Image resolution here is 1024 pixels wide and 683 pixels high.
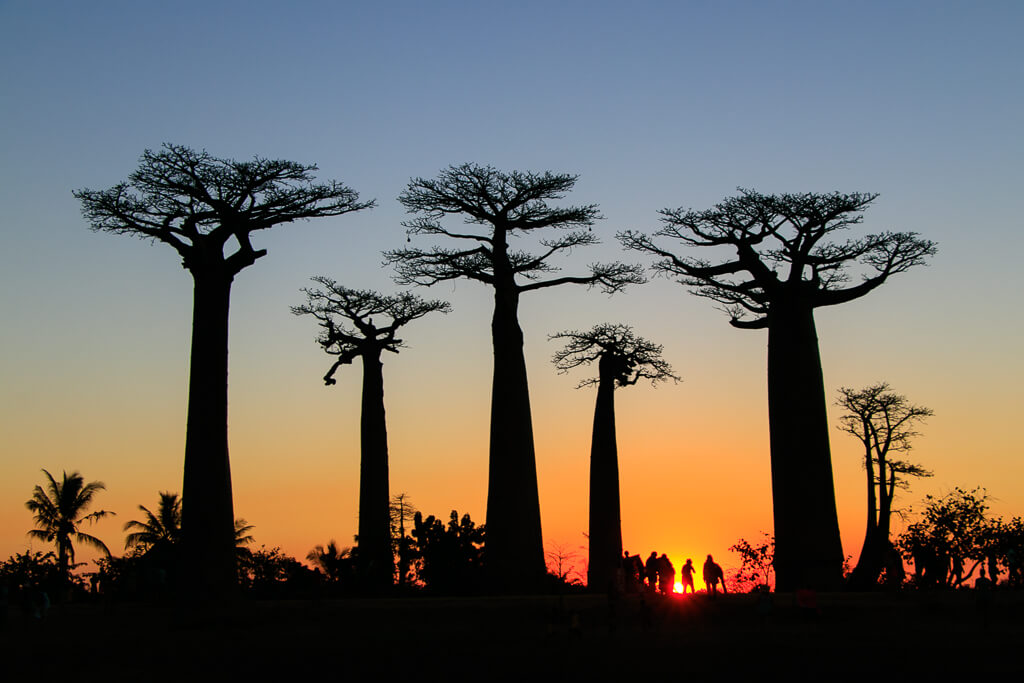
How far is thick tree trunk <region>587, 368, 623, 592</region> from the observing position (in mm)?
27856

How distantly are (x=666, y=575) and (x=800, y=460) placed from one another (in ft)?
12.7

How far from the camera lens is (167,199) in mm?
18484

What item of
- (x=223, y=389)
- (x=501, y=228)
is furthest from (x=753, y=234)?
(x=223, y=389)

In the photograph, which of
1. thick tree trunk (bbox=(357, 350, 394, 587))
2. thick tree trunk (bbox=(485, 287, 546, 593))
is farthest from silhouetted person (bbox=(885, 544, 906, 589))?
thick tree trunk (bbox=(357, 350, 394, 587))

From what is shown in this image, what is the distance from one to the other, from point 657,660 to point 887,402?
72.8ft

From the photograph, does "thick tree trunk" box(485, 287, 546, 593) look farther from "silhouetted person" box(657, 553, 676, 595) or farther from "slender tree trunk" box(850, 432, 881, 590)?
"slender tree trunk" box(850, 432, 881, 590)

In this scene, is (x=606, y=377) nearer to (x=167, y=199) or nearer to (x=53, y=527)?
(x=167, y=199)

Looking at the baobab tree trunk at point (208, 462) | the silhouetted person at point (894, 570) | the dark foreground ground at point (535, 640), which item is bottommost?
the dark foreground ground at point (535, 640)

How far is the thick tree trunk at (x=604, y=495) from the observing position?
27.9 metres

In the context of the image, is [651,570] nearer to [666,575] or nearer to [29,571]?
[666,575]

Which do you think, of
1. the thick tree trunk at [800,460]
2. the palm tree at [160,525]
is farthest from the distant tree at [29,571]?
the thick tree trunk at [800,460]

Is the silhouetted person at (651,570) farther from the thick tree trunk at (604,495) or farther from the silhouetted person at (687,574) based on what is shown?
the thick tree trunk at (604,495)

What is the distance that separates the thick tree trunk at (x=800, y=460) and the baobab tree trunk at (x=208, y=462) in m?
10.1

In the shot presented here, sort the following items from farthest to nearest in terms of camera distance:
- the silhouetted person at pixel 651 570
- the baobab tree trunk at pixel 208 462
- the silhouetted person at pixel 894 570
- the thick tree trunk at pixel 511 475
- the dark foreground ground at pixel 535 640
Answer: the thick tree trunk at pixel 511 475 < the silhouetted person at pixel 651 570 < the silhouetted person at pixel 894 570 < the baobab tree trunk at pixel 208 462 < the dark foreground ground at pixel 535 640
